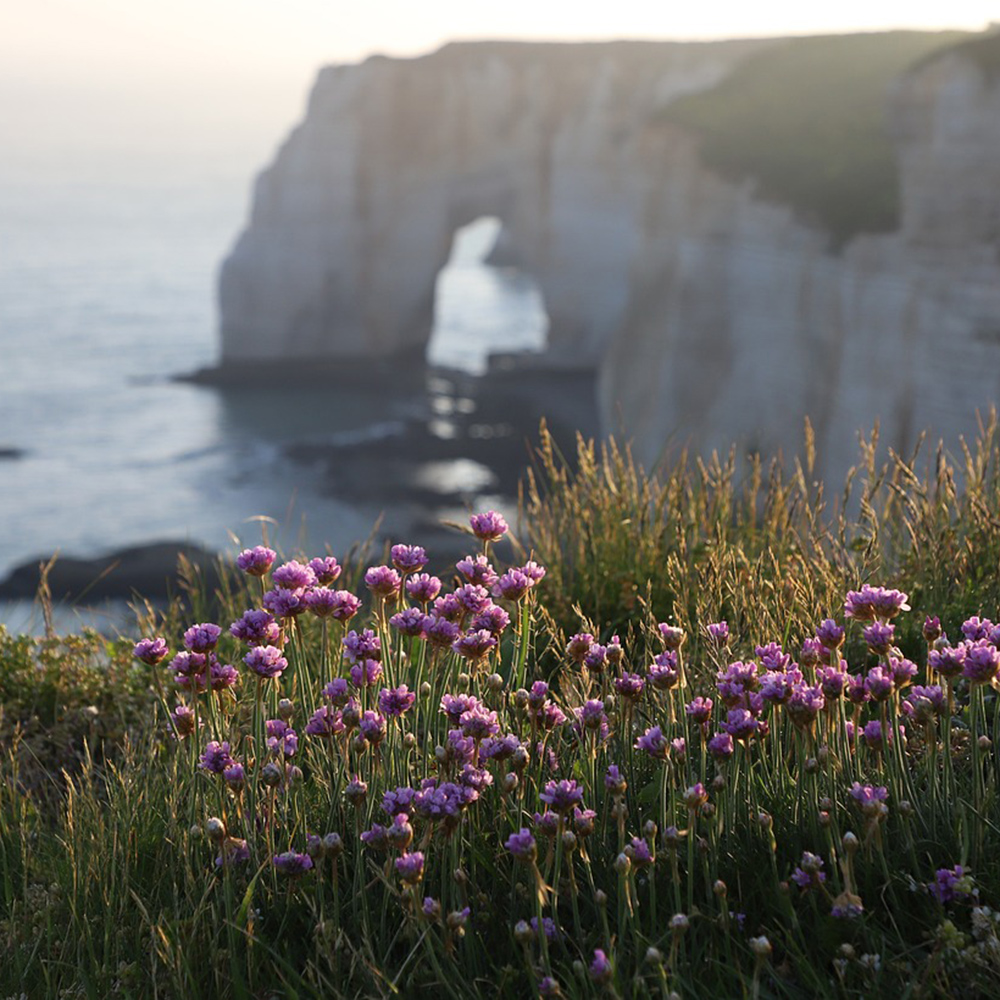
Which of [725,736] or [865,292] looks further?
[865,292]

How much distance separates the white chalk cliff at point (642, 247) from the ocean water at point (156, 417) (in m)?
4.78

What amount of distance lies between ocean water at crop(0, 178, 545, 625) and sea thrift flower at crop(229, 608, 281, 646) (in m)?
3.96

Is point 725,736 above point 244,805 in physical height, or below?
above

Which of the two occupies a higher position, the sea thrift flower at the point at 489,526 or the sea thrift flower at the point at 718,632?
the sea thrift flower at the point at 489,526

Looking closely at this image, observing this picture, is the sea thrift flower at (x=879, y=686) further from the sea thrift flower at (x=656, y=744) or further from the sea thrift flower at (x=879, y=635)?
the sea thrift flower at (x=656, y=744)

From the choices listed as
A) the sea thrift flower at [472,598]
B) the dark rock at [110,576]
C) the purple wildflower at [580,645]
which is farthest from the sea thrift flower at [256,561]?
the dark rock at [110,576]

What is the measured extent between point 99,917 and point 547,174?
45.3 m

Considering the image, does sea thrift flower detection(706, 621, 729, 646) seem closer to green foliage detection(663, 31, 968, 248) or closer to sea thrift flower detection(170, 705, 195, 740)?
sea thrift flower detection(170, 705, 195, 740)

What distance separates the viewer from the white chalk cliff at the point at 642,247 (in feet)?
65.2

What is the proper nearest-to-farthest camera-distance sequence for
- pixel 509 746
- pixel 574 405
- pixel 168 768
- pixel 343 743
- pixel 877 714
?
pixel 509 746 < pixel 343 743 < pixel 168 768 < pixel 877 714 < pixel 574 405

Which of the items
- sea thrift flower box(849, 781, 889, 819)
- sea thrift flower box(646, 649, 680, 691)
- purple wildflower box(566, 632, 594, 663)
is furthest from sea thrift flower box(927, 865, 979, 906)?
purple wildflower box(566, 632, 594, 663)

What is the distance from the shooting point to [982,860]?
2461 millimetres

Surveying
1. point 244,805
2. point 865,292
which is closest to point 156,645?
point 244,805

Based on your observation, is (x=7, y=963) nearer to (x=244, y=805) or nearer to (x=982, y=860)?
(x=244, y=805)
